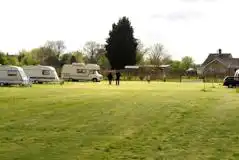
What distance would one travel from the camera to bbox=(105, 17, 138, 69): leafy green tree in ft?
376

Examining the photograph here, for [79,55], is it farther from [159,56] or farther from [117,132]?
[117,132]

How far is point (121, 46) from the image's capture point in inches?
4483

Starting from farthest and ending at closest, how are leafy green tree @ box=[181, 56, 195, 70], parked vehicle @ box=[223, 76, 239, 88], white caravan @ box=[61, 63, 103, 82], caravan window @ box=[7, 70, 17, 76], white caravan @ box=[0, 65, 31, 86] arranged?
leafy green tree @ box=[181, 56, 195, 70] < white caravan @ box=[61, 63, 103, 82] < parked vehicle @ box=[223, 76, 239, 88] < caravan window @ box=[7, 70, 17, 76] < white caravan @ box=[0, 65, 31, 86]

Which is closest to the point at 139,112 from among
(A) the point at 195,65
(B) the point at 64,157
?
(B) the point at 64,157

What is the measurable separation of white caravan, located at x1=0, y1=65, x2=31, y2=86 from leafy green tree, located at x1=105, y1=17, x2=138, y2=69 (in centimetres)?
5655

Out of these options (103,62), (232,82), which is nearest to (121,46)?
(103,62)

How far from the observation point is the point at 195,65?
166 metres

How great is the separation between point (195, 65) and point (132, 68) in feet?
197

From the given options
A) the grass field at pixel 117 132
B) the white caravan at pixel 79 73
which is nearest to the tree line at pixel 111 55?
the white caravan at pixel 79 73

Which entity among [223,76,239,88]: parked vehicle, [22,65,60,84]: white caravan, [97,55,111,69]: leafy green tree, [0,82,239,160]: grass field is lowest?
[0,82,239,160]: grass field

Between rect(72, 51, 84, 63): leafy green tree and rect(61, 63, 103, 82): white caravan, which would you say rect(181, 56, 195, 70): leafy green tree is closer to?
rect(72, 51, 84, 63): leafy green tree

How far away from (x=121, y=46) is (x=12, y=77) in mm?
57210

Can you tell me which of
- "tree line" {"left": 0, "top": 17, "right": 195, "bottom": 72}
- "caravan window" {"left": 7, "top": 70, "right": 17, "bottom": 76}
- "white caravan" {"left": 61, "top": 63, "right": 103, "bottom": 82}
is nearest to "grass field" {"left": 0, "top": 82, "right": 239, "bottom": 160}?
"caravan window" {"left": 7, "top": 70, "right": 17, "bottom": 76}

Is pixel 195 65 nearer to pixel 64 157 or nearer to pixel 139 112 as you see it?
pixel 139 112
